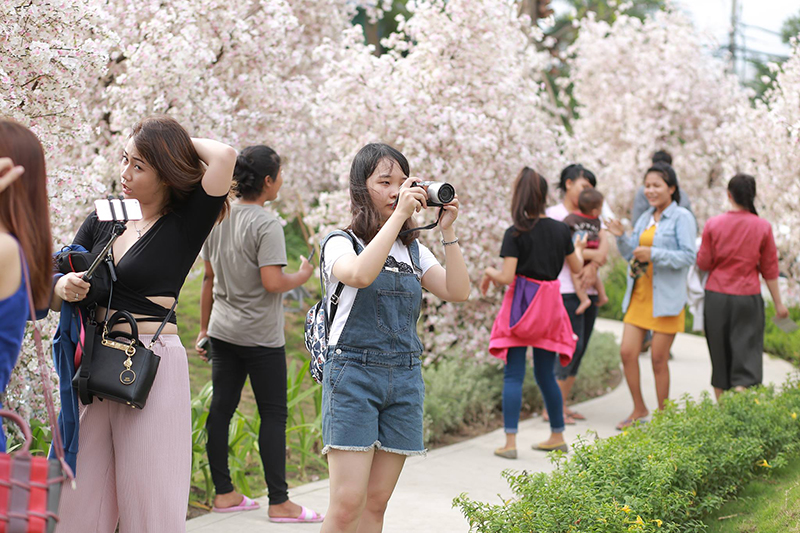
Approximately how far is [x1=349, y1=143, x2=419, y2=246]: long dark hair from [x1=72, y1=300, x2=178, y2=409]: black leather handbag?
2.76 feet

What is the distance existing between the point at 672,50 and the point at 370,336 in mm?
12404

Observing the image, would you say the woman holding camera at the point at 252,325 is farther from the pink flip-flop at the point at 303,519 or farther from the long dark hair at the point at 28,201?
the long dark hair at the point at 28,201

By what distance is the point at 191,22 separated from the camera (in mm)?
5844

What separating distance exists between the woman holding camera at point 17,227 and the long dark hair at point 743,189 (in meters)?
5.48

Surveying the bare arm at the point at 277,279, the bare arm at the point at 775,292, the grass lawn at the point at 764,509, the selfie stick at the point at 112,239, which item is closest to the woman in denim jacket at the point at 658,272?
the bare arm at the point at 775,292

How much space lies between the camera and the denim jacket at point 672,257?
21.4ft

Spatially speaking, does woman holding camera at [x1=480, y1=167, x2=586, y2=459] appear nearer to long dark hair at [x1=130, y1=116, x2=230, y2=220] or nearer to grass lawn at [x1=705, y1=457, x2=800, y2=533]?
grass lawn at [x1=705, y1=457, x2=800, y2=533]

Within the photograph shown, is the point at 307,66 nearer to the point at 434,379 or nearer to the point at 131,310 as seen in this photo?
the point at 434,379

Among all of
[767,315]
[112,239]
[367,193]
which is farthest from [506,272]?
[767,315]

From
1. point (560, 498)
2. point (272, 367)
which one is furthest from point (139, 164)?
point (560, 498)

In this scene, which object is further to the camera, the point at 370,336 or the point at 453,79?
the point at 453,79

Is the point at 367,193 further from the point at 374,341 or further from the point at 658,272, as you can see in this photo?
the point at 658,272

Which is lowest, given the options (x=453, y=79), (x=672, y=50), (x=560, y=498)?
(x=560, y=498)

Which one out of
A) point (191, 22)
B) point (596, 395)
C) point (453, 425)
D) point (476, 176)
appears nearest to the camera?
point (191, 22)
